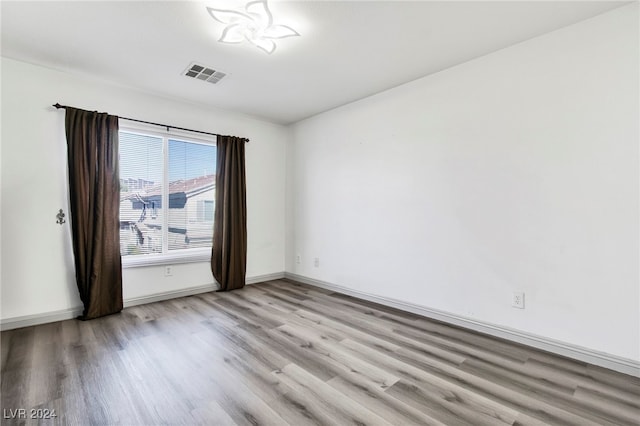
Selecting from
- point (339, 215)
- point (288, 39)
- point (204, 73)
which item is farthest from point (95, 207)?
point (339, 215)

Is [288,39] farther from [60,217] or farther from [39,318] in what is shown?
[39,318]

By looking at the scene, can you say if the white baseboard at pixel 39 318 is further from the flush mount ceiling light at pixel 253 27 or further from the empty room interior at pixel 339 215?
the flush mount ceiling light at pixel 253 27

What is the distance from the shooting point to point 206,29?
2.32 metres

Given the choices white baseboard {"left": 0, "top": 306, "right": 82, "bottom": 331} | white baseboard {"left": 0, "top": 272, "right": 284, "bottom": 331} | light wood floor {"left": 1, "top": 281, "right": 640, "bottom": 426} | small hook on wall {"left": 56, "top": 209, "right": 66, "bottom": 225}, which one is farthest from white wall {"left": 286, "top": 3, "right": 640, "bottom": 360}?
small hook on wall {"left": 56, "top": 209, "right": 66, "bottom": 225}

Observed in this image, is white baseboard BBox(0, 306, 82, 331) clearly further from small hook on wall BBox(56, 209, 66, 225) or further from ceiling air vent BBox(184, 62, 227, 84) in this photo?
ceiling air vent BBox(184, 62, 227, 84)

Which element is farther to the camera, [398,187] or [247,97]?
[247,97]

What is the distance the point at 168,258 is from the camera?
3.79 m

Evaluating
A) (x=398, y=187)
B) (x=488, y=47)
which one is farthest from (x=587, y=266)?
(x=488, y=47)

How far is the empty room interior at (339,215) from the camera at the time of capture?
6.27 ft

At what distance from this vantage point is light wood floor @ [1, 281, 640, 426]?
64.2 inches

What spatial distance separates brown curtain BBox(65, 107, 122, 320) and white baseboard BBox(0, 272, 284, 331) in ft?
0.62

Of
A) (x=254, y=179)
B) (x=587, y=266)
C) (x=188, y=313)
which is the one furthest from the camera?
(x=254, y=179)

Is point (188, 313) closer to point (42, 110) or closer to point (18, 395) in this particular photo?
point (18, 395)

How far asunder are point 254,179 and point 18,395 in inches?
136
